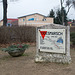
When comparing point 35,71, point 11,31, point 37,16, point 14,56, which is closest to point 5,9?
point 11,31

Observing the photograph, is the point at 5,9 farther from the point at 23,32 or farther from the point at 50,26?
the point at 50,26

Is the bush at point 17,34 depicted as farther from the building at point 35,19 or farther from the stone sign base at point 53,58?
the building at point 35,19

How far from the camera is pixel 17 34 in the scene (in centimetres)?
1287

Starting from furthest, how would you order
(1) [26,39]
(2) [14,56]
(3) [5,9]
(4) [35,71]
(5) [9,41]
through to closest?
(3) [5,9] < (1) [26,39] < (5) [9,41] < (2) [14,56] < (4) [35,71]

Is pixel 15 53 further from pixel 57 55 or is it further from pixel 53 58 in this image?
pixel 57 55

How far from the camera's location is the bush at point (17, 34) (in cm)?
1186

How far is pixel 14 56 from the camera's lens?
6.35 m

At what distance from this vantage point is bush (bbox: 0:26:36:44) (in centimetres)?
1186

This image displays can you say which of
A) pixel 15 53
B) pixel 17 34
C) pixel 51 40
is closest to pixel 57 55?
pixel 51 40

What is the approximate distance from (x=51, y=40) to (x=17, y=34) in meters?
8.43

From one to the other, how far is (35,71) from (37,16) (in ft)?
125

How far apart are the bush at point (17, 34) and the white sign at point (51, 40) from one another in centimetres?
740

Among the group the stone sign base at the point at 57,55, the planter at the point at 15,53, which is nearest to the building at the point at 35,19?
the planter at the point at 15,53

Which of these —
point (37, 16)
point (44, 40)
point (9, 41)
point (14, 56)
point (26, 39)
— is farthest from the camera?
point (37, 16)
